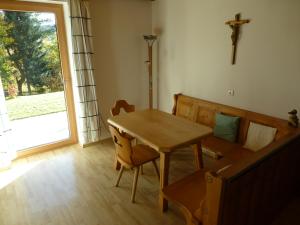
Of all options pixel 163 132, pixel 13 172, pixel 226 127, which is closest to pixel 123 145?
pixel 163 132

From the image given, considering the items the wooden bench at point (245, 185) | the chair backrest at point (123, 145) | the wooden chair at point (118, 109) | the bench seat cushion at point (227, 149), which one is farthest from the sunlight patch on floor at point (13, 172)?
the bench seat cushion at point (227, 149)

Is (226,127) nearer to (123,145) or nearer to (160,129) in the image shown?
(160,129)

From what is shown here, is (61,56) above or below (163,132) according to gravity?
above

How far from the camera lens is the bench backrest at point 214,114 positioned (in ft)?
8.19

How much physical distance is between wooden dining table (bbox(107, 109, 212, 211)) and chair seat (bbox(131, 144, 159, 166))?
29 cm

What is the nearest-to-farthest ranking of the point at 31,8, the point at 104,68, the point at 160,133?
the point at 160,133 < the point at 31,8 < the point at 104,68

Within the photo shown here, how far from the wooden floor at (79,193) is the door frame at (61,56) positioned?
18 cm

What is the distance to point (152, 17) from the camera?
4.18 metres

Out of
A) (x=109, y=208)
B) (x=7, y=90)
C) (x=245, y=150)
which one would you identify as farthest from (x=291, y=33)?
(x=7, y=90)

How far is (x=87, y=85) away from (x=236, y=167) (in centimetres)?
267

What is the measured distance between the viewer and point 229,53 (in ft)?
9.98

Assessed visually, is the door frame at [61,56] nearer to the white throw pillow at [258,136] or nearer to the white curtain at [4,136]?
the white curtain at [4,136]

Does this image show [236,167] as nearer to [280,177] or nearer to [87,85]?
[280,177]

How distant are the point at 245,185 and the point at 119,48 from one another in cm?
312
